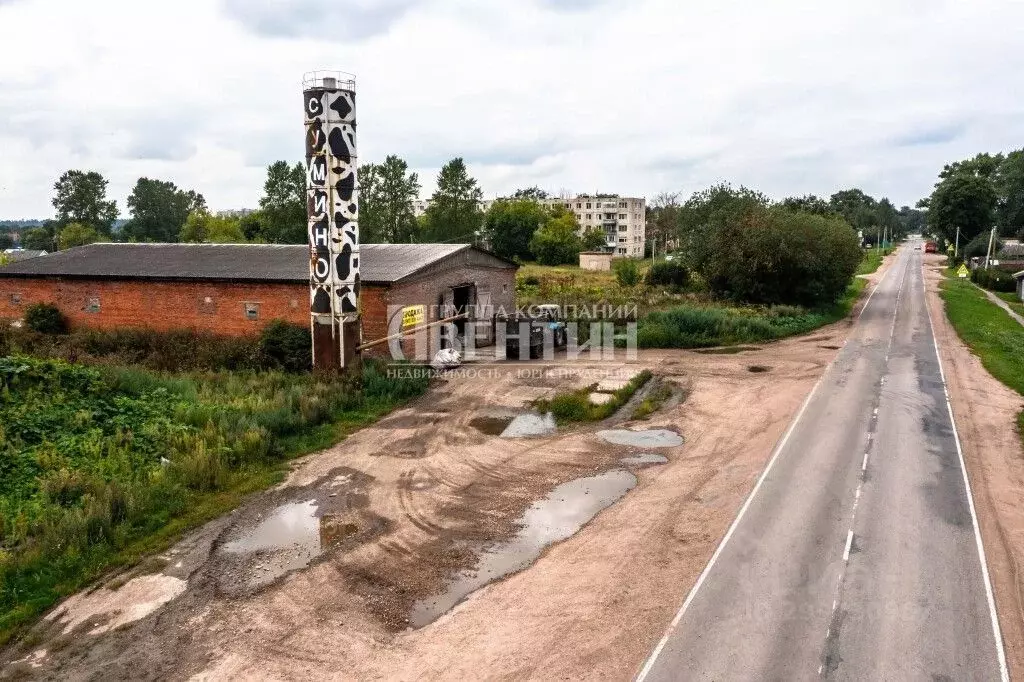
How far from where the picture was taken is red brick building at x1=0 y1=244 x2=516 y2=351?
92.1 feet

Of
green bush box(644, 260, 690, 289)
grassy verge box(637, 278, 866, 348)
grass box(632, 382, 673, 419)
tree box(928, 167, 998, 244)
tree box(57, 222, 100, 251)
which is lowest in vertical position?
grass box(632, 382, 673, 419)

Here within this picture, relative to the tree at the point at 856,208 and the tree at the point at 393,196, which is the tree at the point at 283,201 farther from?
the tree at the point at 856,208

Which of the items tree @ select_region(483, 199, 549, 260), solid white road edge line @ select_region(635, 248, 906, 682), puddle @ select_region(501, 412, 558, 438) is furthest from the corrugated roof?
tree @ select_region(483, 199, 549, 260)

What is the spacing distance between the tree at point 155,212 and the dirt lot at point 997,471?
108 meters

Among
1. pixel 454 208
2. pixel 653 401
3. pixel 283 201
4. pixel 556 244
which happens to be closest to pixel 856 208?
pixel 556 244

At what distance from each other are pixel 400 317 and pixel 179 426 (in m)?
11.1

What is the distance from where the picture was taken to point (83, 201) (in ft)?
350

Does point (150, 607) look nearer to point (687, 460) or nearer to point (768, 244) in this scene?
point (687, 460)

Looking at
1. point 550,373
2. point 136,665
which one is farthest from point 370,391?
point 136,665

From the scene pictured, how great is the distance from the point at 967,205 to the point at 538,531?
10536 centimetres

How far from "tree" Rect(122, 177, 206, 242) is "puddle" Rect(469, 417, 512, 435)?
103 meters

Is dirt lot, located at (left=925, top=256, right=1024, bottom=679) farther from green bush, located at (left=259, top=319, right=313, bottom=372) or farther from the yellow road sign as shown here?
green bush, located at (left=259, top=319, right=313, bottom=372)

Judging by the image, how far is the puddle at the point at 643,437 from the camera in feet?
60.2

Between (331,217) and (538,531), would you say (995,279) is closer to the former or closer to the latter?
(331,217)
